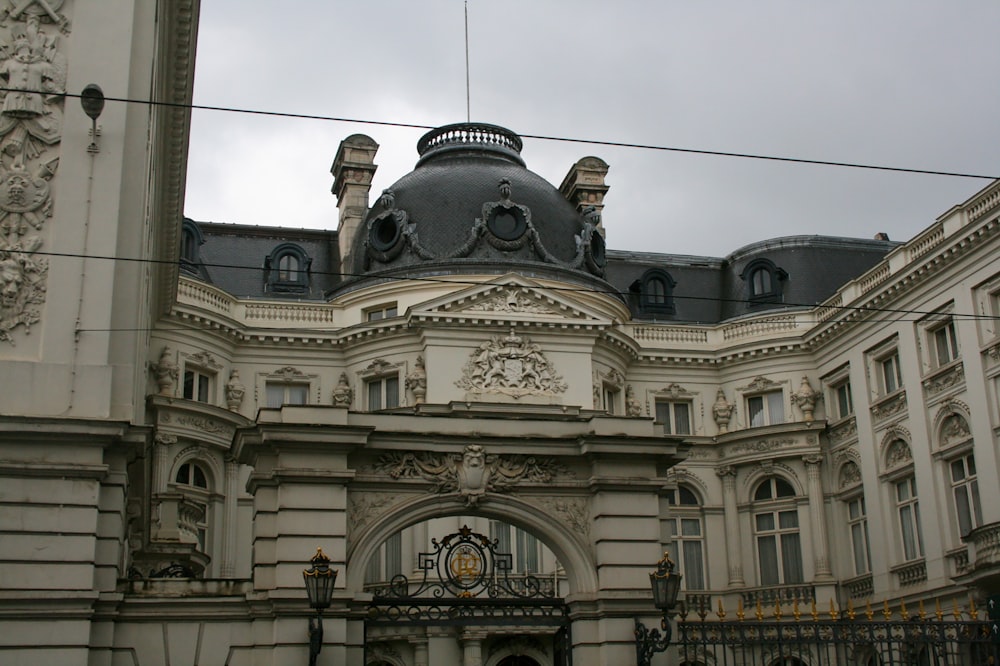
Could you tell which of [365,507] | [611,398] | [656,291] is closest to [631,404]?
[611,398]

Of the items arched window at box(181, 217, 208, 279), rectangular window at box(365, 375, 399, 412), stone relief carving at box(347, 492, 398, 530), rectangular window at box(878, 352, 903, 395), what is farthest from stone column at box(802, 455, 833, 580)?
stone relief carving at box(347, 492, 398, 530)

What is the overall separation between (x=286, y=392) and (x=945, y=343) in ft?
75.3

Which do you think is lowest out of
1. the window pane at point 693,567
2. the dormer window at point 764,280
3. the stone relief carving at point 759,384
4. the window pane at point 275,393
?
the window pane at point 693,567

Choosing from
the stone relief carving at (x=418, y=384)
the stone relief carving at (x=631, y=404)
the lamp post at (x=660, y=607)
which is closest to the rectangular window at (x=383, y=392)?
the stone relief carving at (x=418, y=384)

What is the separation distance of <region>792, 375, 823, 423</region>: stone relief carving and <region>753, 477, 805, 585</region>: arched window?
2653 millimetres

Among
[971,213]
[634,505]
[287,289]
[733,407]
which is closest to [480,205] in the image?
[287,289]

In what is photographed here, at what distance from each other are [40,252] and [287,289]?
29.1 meters

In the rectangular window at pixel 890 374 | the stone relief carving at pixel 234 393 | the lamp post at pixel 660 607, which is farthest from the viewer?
the stone relief carving at pixel 234 393

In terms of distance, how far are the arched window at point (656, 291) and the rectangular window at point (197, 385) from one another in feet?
61.4

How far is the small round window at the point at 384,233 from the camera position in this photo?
163 feet

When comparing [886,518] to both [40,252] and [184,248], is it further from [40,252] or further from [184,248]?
[40,252]

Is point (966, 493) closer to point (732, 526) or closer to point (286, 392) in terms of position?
point (732, 526)

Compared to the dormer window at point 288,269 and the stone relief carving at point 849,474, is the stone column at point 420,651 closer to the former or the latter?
the dormer window at point 288,269

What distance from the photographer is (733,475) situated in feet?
166
